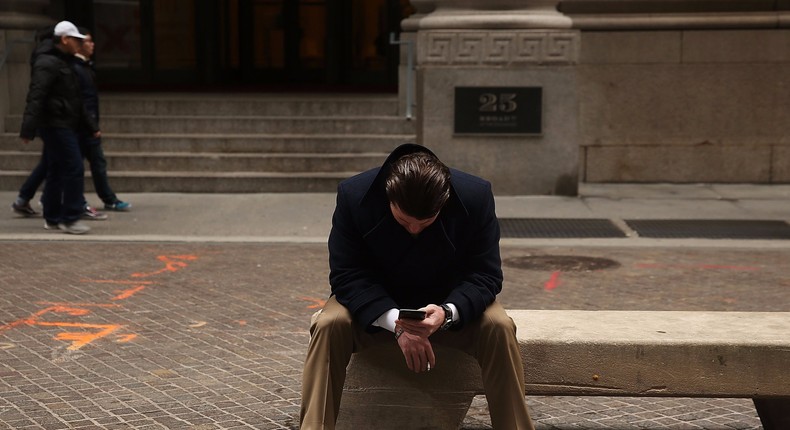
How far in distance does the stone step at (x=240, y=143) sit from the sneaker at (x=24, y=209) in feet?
8.06

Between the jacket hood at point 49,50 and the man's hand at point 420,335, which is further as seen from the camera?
the jacket hood at point 49,50

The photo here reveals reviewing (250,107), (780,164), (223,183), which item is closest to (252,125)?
(250,107)

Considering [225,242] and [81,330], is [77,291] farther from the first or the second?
[225,242]

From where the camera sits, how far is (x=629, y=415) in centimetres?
521

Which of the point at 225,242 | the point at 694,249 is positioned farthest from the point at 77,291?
the point at 694,249

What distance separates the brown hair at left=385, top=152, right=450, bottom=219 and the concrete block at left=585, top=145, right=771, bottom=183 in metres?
9.76

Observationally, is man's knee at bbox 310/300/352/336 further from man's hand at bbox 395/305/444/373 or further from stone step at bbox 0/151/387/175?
stone step at bbox 0/151/387/175

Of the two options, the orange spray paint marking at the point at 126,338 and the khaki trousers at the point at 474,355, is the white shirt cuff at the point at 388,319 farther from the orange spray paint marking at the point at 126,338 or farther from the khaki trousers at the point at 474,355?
the orange spray paint marking at the point at 126,338

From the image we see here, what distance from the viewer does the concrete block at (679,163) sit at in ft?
44.2

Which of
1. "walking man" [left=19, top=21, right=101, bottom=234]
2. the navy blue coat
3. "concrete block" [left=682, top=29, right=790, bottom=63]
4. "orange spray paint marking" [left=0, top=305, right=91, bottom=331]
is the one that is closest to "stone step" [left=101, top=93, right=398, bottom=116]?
"concrete block" [left=682, top=29, right=790, bottom=63]

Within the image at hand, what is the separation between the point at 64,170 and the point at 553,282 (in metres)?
4.43

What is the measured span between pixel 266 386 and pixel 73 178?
5100mm

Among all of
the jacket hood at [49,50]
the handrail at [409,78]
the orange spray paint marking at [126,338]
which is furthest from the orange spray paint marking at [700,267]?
the handrail at [409,78]

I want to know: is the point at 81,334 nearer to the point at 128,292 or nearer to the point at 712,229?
the point at 128,292
